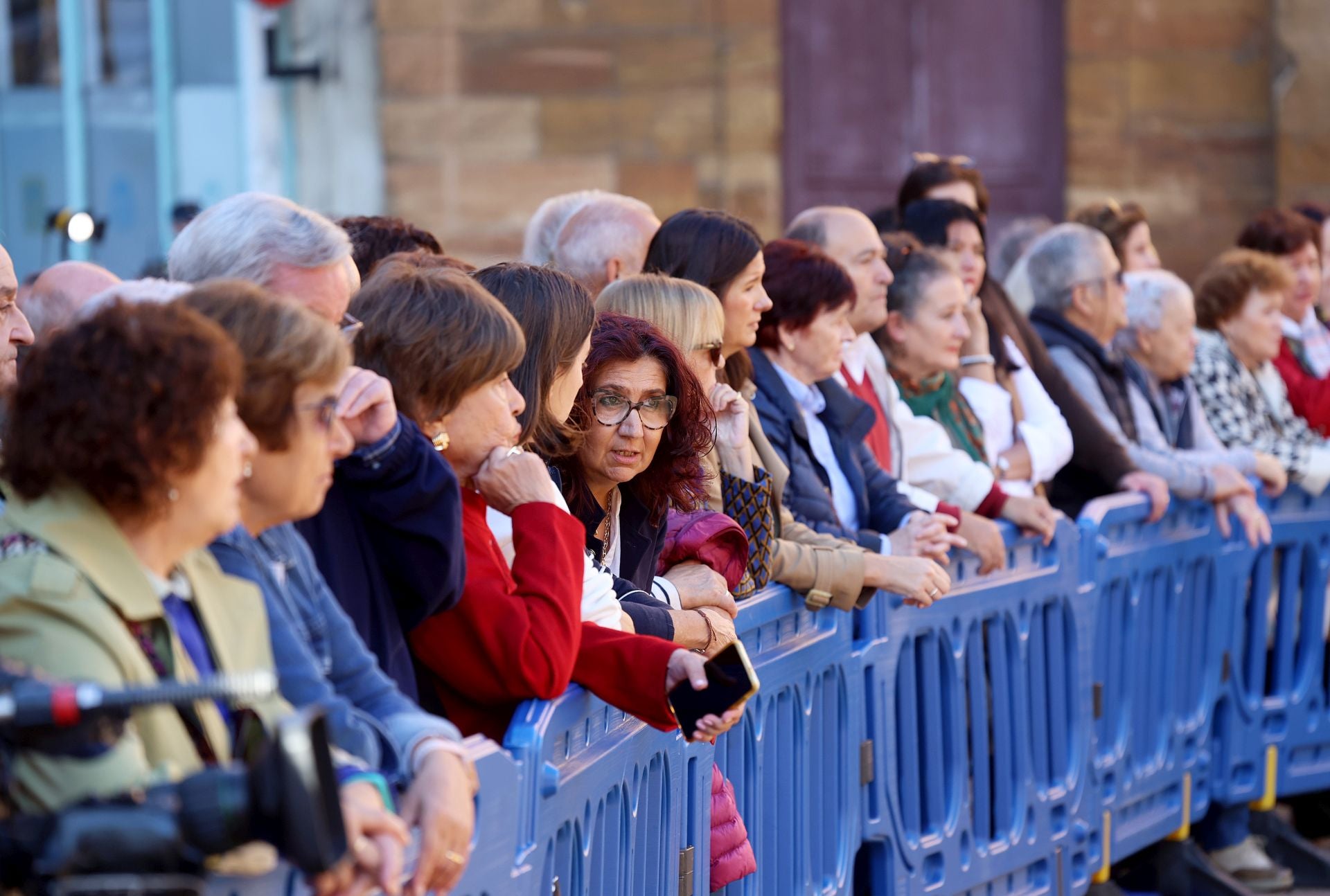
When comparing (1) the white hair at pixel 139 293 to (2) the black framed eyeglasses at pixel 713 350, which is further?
(2) the black framed eyeglasses at pixel 713 350

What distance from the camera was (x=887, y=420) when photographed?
5.82m

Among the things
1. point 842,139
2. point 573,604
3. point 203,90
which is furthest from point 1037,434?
point 203,90

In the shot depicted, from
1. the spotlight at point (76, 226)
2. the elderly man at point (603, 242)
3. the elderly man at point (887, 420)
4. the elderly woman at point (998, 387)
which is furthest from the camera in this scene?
the spotlight at point (76, 226)

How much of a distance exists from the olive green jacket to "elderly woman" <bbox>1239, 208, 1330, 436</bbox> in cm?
632

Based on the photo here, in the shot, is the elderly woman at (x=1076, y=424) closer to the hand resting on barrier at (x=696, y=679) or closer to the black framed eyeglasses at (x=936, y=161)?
the black framed eyeglasses at (x=936, y=161)

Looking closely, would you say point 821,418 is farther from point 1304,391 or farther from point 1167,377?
point 1304,391

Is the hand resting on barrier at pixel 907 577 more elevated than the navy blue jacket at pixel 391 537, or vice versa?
the navy blue jacket at pixel 391 537

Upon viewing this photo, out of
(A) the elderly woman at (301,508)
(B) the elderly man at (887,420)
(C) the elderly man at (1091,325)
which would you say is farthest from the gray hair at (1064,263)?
(A) the elderly woman at (301,508)

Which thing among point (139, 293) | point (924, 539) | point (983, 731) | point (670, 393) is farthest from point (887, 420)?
point (139, 293)

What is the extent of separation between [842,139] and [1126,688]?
6.21m

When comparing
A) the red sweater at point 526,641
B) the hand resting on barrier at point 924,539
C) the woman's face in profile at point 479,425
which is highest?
the woman's face in profile at point 479,425

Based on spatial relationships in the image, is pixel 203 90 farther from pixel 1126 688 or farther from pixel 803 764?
pixel 803 764

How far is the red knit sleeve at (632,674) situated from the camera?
10.5ft

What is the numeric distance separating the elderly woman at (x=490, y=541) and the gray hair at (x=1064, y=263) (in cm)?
402
